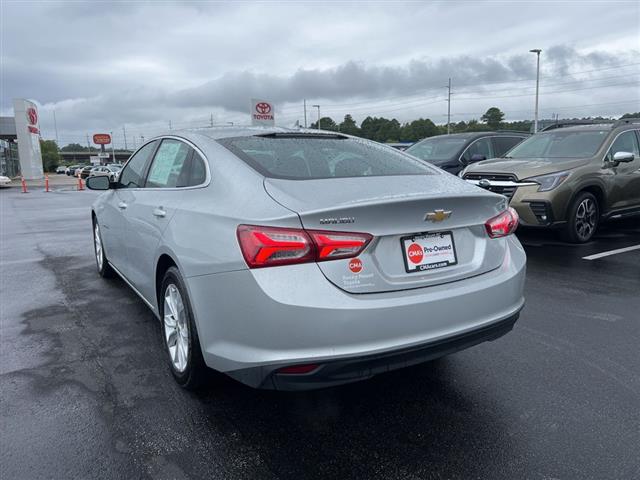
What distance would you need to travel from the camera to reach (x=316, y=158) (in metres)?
3.14

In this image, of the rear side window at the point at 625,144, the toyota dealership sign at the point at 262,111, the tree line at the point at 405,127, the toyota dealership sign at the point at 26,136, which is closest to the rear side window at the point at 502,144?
the rear side window at the point at 625,144

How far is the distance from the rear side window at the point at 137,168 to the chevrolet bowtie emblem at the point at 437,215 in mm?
2558

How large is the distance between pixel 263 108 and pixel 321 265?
2118 centimetres

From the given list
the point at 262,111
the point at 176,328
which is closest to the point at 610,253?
the point at 176,328

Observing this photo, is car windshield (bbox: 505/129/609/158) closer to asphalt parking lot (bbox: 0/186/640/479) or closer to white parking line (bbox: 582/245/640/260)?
white parking line (bbox: 582/245/640/260)

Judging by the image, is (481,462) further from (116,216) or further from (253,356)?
(116,216)

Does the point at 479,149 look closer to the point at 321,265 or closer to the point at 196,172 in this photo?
the point at 196,172

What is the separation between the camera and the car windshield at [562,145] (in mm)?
7789

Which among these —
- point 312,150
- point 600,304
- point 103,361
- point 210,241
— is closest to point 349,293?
point 210,241

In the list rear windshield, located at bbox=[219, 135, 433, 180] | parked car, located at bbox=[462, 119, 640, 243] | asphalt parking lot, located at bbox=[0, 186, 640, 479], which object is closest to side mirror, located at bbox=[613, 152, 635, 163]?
parked car, located at bbox=[462, 119, 640, 243]

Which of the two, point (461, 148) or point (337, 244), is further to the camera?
point (461, 148)

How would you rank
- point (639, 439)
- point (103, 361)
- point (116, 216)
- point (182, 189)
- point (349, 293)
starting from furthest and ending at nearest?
point (116, 216), point (103, 361), point (182, 189), point (639, 439), point (349, 293)

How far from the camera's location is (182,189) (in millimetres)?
3227

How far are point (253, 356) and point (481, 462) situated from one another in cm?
117
